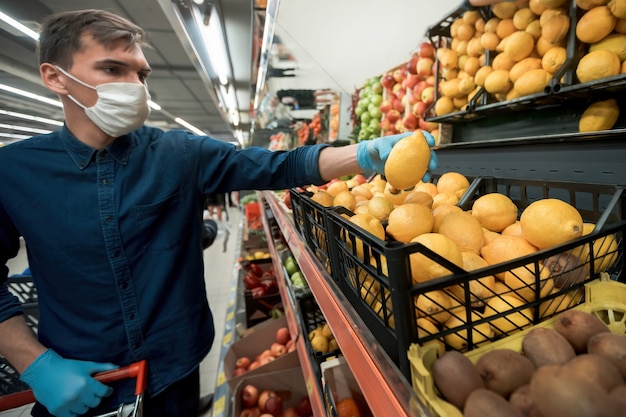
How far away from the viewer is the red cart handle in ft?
3.42

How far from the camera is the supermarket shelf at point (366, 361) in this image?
455 millimetres

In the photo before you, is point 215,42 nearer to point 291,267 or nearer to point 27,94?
point 291,267

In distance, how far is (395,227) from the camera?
734mm

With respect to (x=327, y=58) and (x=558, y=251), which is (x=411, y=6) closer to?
(x=327, y=58)

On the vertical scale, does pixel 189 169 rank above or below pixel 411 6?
below

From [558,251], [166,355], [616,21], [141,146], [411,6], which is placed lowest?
[166,355]

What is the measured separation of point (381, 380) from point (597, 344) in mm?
309

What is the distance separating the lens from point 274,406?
165 cm

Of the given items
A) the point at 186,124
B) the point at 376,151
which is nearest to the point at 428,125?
the point at 376,151

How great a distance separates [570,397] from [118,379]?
A: 137 centimetres

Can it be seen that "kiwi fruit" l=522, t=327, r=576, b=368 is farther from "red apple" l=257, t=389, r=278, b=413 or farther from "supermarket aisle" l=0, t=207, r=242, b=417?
"supermarket aisle" l=0, t=207, r=242, b=417

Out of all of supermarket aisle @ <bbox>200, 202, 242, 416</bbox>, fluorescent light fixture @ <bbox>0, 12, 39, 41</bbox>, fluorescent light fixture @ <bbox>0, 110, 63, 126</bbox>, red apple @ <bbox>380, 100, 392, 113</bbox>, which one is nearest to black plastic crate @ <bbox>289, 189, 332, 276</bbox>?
red apple @ <bbox>380, 100, 392, 113</bbox>

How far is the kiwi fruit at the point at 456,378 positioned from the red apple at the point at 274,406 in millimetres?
1542

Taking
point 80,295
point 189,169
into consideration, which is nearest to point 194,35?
point 189,169
